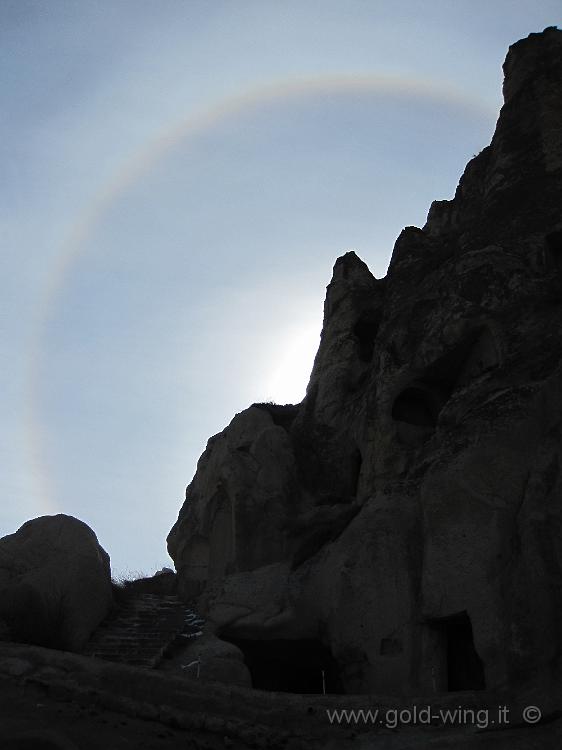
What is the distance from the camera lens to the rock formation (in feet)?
48.6

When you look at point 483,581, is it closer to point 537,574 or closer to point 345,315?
point 537,574

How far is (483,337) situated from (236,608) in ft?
26.9

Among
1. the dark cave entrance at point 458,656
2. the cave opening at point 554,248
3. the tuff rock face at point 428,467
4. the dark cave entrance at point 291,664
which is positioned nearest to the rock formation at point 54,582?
the tuff rock face at point 428,467

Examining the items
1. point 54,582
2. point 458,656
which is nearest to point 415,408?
point 458,656

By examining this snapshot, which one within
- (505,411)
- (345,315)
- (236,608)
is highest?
(345,315)

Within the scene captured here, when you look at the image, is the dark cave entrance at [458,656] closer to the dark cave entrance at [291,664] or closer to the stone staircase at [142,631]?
the dark cave entrance at [291,664]

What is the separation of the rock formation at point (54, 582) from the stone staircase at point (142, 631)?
13.2 inches

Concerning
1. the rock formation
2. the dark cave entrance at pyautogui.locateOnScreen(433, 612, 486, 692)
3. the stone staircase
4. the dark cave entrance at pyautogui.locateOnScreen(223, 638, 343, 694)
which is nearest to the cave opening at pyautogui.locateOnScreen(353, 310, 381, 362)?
the stone staircase

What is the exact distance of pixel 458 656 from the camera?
14156 mm

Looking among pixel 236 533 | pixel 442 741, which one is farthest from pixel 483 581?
pixel 236 533

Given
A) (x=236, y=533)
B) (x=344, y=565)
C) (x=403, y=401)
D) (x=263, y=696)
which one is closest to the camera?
(x=263, y=696)

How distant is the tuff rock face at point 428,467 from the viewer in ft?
42.6

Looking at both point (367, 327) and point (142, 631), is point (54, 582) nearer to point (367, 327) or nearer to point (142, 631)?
point (142, 631)

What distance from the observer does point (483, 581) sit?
12.8 m
